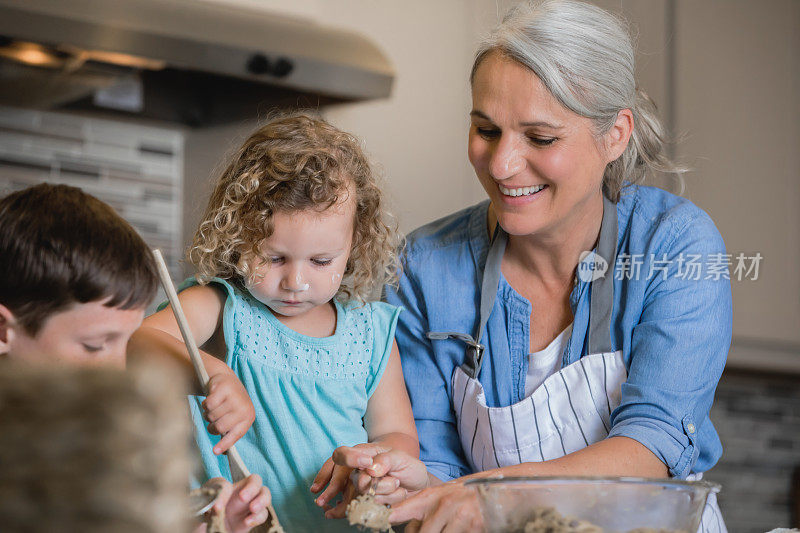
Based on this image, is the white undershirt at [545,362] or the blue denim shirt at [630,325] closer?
the blue denim shirt at [630,325]

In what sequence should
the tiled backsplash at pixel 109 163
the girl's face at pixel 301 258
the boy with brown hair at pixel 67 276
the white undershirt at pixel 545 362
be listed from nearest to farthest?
the boy with brown hair at pixel 67 276, the girl's face at pixel 301 258, the white undershirt at pixel 545 362, the tiled backsplash at pixel 109 163

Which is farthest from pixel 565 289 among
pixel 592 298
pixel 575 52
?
pixel 575 52

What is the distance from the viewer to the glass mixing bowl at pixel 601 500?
54cm

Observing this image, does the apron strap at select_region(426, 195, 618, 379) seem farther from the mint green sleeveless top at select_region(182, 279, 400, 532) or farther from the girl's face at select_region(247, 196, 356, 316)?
the girl's face at select_region(247, 196, 356, 316)

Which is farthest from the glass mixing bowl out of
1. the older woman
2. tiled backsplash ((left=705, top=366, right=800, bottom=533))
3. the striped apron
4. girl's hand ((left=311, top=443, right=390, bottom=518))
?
tiled backsplash ((left=705, top=366, right=800, bottom=533))

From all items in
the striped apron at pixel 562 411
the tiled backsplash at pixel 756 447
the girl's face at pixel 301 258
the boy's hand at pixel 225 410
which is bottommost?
A: the tiled backsplash at pixel 756 447

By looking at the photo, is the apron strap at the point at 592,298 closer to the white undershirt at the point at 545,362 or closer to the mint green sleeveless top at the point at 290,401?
the white undershirt at the point at 545,362

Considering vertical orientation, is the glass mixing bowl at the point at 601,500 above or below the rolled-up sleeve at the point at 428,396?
above

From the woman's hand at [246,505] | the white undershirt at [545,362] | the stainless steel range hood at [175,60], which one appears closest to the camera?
the woman's hand at [246,505]

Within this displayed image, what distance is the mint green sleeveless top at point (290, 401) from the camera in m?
1.05

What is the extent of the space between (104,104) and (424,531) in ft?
5.85

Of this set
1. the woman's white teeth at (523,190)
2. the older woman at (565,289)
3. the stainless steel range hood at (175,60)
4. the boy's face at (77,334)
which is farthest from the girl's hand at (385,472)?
the stainless steel range hood at (175,60)

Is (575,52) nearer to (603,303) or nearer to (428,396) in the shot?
(603,303)

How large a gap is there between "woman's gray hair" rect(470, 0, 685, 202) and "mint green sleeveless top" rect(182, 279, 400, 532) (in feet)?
1.46
